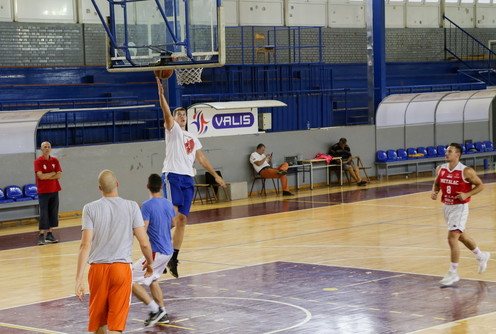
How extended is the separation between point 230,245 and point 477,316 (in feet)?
21.8

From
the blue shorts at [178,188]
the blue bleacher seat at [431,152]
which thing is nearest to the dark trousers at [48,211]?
the blue shorts at [178,188]

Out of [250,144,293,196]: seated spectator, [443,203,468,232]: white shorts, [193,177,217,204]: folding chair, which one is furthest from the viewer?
[250,144,293,196]: seated spectator

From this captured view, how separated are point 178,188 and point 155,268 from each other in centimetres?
211

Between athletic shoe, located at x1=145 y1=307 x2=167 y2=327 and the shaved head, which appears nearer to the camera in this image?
the shaved head

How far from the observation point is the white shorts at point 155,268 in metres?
9.59

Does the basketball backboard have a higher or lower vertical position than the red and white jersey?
higher

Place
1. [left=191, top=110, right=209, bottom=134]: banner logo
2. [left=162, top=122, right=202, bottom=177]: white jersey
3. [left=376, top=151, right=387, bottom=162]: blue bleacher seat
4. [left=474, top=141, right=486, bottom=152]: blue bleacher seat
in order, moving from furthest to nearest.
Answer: [left=474, top=141, right=486, bottom=152]: blue bleacher seat → [left=376, top=151, right=387, bottom=162]: blue bleacher seat → [left=191, top=110, right=209, bottom=134]: banner logo → [left=162, top=122, right=202, bottom=177]: white jersey

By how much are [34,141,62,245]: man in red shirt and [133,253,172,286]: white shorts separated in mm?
7153

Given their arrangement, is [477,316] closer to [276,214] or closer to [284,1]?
[276,214]

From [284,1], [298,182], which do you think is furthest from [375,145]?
[284,1]

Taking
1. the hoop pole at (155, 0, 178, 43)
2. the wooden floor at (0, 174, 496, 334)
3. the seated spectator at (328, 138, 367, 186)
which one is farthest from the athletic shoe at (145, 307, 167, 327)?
the seated spectator at (328, 138, 367, 186)

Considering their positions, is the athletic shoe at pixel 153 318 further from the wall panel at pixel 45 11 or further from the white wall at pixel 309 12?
the wall panel at pixel 45 11

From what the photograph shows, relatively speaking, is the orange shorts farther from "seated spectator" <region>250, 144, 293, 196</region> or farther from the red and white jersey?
"seated spectator" <region>250, 144, 293, 196</region>

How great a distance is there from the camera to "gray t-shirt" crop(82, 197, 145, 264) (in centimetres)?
761
